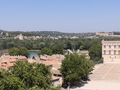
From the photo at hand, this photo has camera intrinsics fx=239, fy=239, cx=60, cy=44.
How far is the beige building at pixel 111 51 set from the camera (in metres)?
60.0

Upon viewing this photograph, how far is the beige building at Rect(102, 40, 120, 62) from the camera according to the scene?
197 ft

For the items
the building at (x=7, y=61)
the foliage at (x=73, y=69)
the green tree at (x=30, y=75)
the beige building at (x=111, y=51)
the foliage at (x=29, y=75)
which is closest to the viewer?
the foliage at (x=29, y=75)

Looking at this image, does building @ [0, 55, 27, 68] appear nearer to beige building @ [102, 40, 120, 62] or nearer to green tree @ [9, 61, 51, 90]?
green tree @ [9, 61, 51, 90]

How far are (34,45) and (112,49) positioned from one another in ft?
185

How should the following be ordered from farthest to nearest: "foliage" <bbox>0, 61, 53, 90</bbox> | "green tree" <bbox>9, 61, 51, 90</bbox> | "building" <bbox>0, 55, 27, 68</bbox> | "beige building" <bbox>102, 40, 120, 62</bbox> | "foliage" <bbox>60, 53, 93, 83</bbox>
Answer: "beige building" <bbox>102, 40, 120, 62</bbox>
"building" <bbox>0, 55, 27, 68</bbox>
"foliage" <bbox>60, 53, 93, 83</bbox>
"green tree" <bbox>9, 61, 51, 90</bbox>
"foliage" <bbox>0, 61, 53, 90</bbox>

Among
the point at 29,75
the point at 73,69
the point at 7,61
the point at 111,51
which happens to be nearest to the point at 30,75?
the point at 29,75

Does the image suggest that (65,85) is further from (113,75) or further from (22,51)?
(22,51)

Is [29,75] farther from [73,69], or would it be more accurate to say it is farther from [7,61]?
[7,61]

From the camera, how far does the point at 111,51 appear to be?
6031 centimetres

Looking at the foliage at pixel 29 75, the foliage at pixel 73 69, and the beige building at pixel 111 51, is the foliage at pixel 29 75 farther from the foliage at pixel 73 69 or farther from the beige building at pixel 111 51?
the beige building at pixel 111 51

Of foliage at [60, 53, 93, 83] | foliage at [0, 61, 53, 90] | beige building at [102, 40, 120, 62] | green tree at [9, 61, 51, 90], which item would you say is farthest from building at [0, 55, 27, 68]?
beige building at [102, 40, 120, 62]

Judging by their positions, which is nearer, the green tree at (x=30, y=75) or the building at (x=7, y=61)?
the green tree at (x=30, y=75)

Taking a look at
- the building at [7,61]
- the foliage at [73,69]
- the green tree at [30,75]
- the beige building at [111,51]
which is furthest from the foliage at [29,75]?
the beige building at [111,51]

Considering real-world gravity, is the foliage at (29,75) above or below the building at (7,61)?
above
